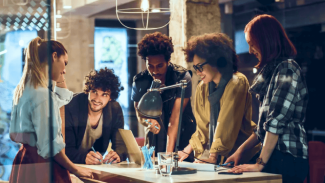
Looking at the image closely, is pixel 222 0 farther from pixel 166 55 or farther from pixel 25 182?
pixel 25 182

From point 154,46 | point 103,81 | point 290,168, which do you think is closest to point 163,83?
point 154,46

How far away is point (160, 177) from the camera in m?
2.60

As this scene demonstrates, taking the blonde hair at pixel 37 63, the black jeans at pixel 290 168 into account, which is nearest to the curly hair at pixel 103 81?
the blonde hair at pixel 37 63

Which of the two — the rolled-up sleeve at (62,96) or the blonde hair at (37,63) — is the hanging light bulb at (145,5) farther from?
the rolled-up sleeve at (62,96)

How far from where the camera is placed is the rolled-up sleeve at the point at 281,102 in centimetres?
288

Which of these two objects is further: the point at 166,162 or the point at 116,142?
the point at 116,142

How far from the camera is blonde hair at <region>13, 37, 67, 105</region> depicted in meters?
2.98

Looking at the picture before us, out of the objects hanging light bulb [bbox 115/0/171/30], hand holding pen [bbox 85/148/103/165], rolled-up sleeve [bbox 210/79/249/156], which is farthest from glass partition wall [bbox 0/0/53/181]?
rolled-up sleeve [bbox 210/79/249/156]

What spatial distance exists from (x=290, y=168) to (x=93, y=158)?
4.61ft

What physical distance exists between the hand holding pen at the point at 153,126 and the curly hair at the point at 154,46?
492mm

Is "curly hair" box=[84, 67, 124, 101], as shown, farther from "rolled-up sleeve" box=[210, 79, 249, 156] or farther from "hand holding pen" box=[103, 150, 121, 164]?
"rolled-up sleeve" box=[210, 79, 249, 156]

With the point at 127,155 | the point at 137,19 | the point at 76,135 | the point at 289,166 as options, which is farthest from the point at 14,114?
the point at 289,166

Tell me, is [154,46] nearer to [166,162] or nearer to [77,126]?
[77,126]

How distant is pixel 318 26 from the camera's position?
3.49 meters
